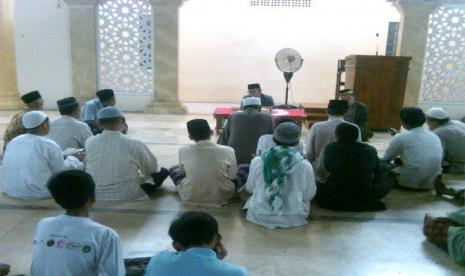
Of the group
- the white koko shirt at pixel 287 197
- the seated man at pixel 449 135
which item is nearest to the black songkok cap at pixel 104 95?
the white koko shirt at pixel 287 197

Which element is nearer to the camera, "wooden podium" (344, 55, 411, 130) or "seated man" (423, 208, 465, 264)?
"seated man" (423, 208, 465, 264)

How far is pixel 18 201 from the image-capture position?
326 cm

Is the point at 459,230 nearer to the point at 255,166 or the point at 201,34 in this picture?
the point at 255,166

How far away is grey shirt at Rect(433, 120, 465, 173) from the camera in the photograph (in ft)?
13.8

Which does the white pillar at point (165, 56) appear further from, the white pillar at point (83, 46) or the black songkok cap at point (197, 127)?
the black songkok cap at point (197, 127)

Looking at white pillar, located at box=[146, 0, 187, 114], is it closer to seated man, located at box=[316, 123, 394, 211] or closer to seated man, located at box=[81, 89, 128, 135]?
seated man, located at box=[81, 89, 128, 135]

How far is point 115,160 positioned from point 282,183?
1259mm

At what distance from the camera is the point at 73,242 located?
1.59 meters

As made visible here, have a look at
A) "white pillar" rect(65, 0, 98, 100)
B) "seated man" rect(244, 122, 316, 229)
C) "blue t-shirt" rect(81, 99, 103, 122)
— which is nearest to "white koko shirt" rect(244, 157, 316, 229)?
"seated man" rect(244, 122, 316, 229)

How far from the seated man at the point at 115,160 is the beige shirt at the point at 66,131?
0.66m

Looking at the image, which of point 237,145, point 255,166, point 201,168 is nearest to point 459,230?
point 255,166

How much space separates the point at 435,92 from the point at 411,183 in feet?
15.6

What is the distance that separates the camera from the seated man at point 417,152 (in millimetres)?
3668

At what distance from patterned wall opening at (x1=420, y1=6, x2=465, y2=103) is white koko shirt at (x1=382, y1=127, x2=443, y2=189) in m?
4.56
